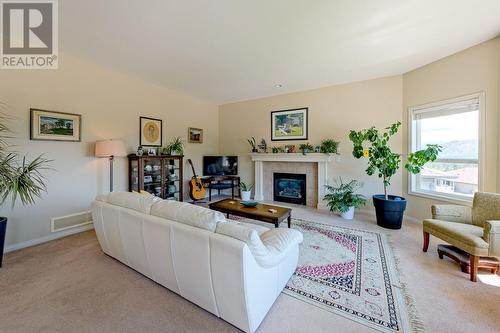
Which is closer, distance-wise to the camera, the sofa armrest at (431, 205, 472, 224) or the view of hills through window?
the sofa armrest at (431, 205, 472, 224)

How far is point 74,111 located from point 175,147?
1.91 m

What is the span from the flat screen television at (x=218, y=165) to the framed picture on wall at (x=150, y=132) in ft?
4.68

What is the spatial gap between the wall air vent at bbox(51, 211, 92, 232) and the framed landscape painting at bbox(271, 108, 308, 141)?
4.31 metres

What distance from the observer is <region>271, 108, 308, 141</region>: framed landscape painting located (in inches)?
201

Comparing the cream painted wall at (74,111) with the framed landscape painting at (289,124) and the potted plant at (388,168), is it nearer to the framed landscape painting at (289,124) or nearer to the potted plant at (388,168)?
the framed landscape painting at (289,124)

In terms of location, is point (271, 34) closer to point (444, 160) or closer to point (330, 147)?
point (330, 147)

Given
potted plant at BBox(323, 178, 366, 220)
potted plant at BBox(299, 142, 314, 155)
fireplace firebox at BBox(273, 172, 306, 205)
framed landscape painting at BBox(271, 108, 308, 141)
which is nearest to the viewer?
potted plant at BBox(323, 178, 366, 220)

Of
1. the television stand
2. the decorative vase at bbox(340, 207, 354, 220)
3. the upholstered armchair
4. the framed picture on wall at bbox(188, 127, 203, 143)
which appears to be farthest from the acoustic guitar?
the upholstered armchair

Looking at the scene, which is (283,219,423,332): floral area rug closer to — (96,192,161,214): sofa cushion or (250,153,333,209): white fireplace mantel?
(96,192,161,214): sofa cushion

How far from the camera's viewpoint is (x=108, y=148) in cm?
332

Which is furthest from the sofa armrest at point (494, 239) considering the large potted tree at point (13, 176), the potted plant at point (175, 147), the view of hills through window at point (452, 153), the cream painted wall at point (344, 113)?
the potted plant at point (175, 147)

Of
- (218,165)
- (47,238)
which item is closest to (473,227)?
(218,165)

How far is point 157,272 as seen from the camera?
1950 mm

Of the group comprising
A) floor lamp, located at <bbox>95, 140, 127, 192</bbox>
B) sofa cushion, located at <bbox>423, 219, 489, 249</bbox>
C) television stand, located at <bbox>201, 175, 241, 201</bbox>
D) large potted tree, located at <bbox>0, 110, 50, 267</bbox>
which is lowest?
sofa cushion, located at <bbox>423, 219, 489, 249</bbox>
